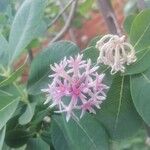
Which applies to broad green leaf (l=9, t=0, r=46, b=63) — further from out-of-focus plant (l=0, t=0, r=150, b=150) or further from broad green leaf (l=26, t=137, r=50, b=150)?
broad green leaf (l=26, t=137, r=50, b=150)

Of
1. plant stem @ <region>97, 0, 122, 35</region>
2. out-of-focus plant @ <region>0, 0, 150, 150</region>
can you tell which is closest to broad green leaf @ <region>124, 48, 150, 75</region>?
out-of-focus plant @ <region>0, 0, 150, 150</region>

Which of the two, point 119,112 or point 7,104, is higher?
point 7,104

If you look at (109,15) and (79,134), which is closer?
(79,134)

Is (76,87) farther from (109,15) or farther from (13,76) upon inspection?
(109,15)

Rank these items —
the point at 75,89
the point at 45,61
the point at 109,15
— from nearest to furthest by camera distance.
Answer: the point at 75,89 → the point at 45,61 → the point at 109,15

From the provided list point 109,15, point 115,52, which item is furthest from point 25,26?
point 109,15

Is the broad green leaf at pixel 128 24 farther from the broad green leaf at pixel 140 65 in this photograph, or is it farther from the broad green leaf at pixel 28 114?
the broad green leaf at pixel 28 114

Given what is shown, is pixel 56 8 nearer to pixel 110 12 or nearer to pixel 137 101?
pixel 110 12
